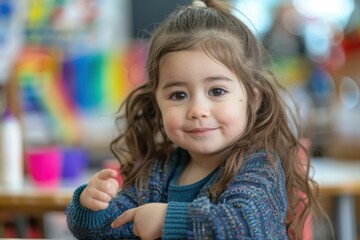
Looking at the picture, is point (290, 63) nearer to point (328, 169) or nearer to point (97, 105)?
point (97, 105)

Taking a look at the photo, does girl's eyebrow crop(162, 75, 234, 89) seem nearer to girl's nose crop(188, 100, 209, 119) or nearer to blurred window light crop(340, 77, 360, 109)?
girl's nose crop(188, 100, 209, 119)

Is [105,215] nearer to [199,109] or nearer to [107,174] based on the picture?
[107,174]

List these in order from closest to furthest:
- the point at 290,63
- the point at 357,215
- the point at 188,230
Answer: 1. the point at 188,230
2. the point at 357,215
3. the point at 290,63

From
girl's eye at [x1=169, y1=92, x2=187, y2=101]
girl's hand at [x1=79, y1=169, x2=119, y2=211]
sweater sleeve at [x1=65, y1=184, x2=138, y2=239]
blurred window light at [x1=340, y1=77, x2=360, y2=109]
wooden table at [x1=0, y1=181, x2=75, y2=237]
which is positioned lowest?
sweater sleeve at [x1=65, y1=184, x2=138, y2=239]

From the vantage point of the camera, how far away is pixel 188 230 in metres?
0.92

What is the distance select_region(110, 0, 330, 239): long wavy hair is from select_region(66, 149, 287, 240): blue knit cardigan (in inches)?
1.0

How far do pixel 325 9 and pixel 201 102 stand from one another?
3.05 m

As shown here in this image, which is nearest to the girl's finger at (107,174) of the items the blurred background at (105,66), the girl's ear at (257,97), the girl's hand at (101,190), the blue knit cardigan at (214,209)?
the girl's hand at (101,190)

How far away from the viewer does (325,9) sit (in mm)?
3945

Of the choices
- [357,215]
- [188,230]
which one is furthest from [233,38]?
[357,215]

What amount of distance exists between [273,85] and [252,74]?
73 mm

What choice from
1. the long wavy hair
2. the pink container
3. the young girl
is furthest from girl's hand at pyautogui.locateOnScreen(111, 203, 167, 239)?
the pink container

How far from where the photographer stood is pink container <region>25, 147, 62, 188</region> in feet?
7.26

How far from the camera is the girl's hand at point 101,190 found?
1.07 meters
